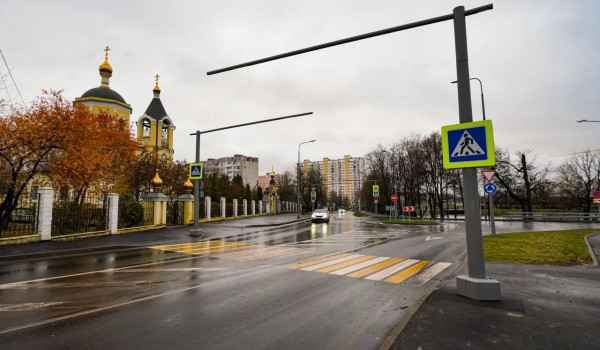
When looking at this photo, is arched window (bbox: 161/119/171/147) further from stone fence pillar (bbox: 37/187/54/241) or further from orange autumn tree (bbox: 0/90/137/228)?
stone fence pillar (bbox: 37/187/54/241)

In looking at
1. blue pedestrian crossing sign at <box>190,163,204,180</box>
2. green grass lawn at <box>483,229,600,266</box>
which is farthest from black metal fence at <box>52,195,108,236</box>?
green grass lawn at <box>483,229,600,266</box>

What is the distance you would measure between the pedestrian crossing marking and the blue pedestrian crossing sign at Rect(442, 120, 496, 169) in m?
2.98

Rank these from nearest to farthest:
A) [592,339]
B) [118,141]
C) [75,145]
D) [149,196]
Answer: [592,339] < [75,145] < [149,196] < [118,141]

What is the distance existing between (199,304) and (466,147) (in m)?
5.59

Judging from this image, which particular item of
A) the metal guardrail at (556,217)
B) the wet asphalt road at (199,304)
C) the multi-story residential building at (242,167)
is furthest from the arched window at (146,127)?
the multi-story residential building at (242,167)

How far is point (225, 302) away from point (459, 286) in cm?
425

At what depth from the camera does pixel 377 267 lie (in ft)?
28.8

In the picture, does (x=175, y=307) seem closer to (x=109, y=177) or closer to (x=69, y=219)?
(x=69, y=219)

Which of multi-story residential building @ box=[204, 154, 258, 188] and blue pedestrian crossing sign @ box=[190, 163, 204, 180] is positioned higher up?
multi-story residential building @ box=[204, 154, 258, 188]

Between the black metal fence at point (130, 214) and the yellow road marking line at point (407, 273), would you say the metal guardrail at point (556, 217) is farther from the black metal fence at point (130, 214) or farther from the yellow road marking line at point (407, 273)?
the black metal fence at point (130, 214)

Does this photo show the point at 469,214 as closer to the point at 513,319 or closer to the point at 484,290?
the point at 484,290

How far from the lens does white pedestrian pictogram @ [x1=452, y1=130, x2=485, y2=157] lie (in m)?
5.57

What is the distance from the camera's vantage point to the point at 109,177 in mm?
25172

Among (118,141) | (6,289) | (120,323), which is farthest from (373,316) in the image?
(118,141)
